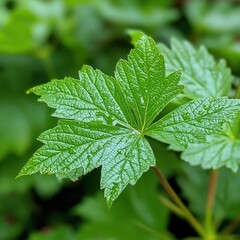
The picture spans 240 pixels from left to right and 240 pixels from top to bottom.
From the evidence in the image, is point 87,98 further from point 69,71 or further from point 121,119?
point 69,71

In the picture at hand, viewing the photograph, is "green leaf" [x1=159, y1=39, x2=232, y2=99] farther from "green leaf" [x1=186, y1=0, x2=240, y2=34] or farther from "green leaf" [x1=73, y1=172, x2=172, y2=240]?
"green leaf" [x1=186, y1=0, x2=240, y2=34]

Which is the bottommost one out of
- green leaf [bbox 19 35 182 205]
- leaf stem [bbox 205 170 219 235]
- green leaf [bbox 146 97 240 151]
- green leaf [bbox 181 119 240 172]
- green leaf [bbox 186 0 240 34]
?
leaf stem [bbox 205 170 219 235]

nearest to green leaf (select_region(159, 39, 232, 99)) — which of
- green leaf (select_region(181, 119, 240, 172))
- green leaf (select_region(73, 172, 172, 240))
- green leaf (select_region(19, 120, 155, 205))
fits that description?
green leaf (select_region(181, 119, 240, 172))

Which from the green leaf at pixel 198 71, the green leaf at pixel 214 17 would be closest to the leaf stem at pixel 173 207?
the green leaf at pixel 198 71

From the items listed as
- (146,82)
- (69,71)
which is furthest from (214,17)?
(146,82)

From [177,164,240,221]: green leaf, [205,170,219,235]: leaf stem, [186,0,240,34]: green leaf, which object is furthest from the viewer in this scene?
[186,0,240,34]: green leaf

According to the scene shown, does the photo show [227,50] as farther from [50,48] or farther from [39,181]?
[39,181]

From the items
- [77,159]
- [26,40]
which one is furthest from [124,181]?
[26,40]
